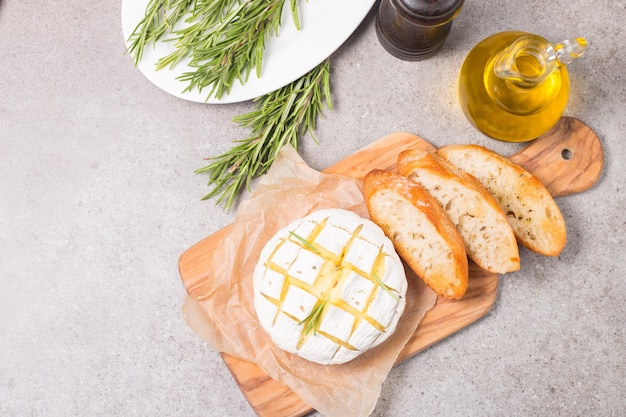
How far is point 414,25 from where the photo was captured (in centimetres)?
152

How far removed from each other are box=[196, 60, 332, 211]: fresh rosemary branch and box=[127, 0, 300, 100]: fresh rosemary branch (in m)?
0.11

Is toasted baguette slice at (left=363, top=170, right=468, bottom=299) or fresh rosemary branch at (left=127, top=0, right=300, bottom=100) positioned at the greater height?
fresh rosemary branch at (left=127, top=0, right=300, bottom=100)

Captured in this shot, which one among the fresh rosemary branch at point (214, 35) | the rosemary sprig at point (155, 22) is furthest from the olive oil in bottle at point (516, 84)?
the rosemary sprig at point (155, 22)

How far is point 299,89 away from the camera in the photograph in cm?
168

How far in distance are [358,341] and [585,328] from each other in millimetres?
759

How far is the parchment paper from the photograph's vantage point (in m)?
1.58

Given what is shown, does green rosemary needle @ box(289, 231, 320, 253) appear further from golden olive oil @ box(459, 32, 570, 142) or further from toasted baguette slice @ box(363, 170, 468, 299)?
golden olive oil @ box(459, 32, 570, 142)

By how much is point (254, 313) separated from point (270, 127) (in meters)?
0.55

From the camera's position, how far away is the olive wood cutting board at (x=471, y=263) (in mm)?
1603

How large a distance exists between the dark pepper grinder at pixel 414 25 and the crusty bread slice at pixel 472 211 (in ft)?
1.09

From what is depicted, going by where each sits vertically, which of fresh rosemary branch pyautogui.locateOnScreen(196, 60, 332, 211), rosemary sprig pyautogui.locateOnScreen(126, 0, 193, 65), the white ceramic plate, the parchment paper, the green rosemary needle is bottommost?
the parchment paper

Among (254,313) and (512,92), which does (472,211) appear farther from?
(254,313)

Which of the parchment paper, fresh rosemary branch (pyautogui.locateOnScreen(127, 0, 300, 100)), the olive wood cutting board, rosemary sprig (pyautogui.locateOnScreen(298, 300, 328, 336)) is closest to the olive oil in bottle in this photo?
the olive wood cutting board

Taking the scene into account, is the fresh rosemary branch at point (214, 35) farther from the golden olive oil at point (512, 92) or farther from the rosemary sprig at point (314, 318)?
the rosemary sprig at point (314, 318)
